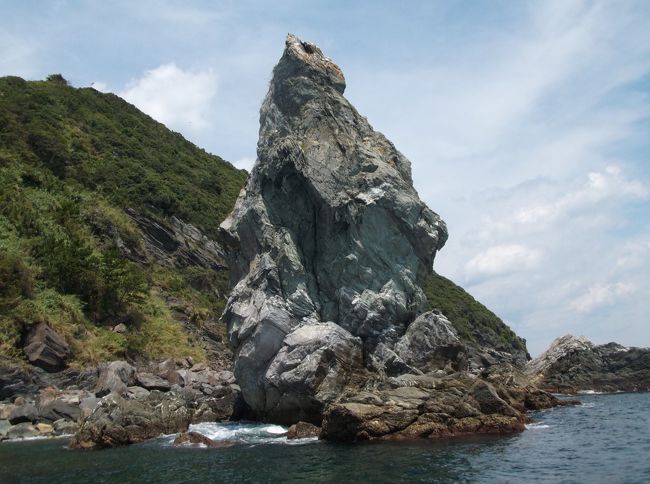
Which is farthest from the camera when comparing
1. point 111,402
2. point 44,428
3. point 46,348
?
point 46,348

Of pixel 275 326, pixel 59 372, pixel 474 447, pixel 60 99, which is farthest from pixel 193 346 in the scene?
pixel 60 99

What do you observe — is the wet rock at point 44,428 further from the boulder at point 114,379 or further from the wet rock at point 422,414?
the wet rock at point 422,414

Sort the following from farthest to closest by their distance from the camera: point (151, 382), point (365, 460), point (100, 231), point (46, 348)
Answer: point (100, 231) → point (46, 348) → point (151, 382) → point (365, 460)

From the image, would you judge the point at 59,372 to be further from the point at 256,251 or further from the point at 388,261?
the point at 388,261

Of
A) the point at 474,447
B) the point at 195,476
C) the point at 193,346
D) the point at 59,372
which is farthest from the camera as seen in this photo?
the point at 193,346

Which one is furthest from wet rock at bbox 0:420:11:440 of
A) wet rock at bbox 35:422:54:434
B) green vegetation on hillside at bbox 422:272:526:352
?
green vegetation on hillside at bbox 422:272:526:352

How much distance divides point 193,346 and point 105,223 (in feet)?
65.0

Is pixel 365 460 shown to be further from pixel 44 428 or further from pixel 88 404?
pixel 44 428

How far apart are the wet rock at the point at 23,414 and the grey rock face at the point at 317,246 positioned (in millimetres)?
13441

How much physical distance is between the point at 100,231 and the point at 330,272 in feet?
123

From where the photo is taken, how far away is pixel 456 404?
32.1 m

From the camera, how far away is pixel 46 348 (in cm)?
4559

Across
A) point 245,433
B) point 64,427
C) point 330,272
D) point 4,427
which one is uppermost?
point 330,272

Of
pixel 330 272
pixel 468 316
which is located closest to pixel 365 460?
pixel 330 272
